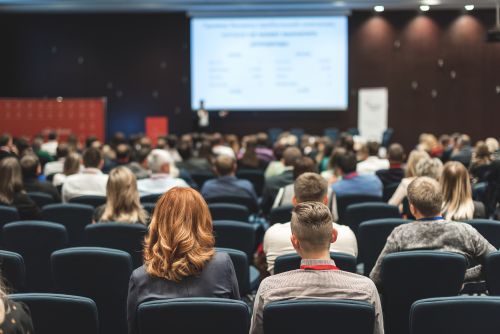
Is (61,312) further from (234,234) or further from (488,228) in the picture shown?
(488,228)

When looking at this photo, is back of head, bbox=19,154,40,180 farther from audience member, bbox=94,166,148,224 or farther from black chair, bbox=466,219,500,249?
black chair, bbox=466,219,500,249

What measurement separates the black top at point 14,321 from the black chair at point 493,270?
2571 mm

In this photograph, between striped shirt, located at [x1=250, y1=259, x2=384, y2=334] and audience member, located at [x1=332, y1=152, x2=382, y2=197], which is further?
audience member, located at [x1=332, y1=152, x2=382, y2=197]

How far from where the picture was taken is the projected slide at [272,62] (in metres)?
18.5

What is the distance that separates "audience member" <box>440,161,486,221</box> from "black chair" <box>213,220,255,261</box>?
148 cm

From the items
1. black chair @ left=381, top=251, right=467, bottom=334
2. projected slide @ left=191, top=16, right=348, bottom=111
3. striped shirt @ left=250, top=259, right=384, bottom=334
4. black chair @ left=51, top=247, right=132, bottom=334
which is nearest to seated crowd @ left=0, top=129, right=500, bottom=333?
striped shirt @ left=250, top=259, right=384, bottom=334

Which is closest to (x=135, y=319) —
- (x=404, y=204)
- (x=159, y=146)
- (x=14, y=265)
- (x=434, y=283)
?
(x=14, y=265)

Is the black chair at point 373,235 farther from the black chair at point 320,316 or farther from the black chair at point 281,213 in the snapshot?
the black chair at point 320,316

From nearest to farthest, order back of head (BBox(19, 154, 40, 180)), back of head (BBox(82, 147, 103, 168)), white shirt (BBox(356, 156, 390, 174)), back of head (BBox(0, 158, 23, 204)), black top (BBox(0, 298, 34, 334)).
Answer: black top (BBox(0, 298, 34, 334)) → back of head (BBox(0, 158, 23, 204)) → back of head (BBox(19, 154, 40, 180)) → back of head (BBox(82, 147, 103, 168)) → white shirt (BBox(356, 156, 390, 174))

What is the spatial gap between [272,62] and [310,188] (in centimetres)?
1450

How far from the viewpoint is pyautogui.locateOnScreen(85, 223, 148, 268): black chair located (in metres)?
4.64

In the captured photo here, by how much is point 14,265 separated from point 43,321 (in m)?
1.04

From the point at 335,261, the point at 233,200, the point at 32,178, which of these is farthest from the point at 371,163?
the point at 335,261

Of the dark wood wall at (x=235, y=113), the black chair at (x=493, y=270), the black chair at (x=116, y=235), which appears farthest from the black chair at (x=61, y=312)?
the dark wood wall at (x=235, y=113)
